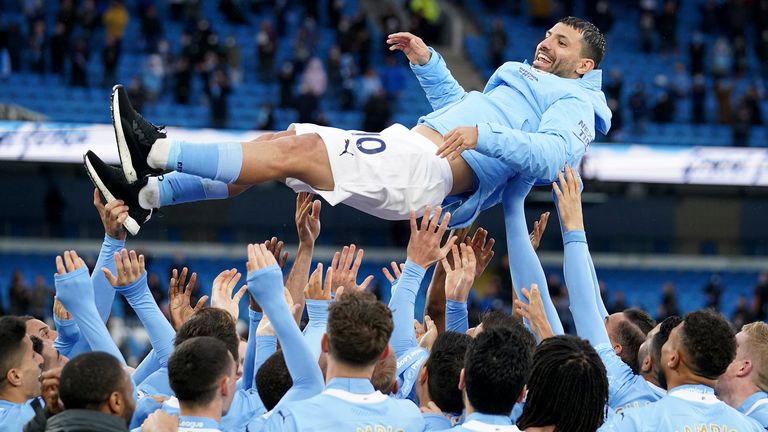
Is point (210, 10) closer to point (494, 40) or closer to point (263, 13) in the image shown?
point (263, 13)

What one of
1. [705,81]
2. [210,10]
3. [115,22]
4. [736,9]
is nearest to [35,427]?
[115,22]

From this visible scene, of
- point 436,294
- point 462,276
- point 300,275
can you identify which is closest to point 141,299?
point 300,275

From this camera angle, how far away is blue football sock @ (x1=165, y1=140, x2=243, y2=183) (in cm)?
564

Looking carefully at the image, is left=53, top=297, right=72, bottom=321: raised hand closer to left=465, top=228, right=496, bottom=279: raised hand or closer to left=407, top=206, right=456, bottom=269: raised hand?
left=407, top=206, right=456, bottom=269: raised hand

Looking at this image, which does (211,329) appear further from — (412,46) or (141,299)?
(412,46)

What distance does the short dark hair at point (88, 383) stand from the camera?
4.12 meters

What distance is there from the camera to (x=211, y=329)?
4.95 metres

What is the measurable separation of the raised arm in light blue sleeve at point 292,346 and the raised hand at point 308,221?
1692 mm

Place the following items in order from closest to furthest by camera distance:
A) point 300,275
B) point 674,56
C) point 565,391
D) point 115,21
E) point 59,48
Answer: point 565,391 → point 300,275 → point 59,48 → point 115,21 → point 674,56

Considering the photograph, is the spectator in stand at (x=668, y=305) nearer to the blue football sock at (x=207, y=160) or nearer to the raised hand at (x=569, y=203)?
the raised hand at (x=569, y=203)

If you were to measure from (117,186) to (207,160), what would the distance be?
60 centimetres

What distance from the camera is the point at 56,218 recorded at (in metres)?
19.6

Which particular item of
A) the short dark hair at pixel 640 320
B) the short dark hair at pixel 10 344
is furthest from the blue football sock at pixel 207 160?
the short dark hair at pixel 640 320

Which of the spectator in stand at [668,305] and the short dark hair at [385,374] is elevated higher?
the short dark hair at [385,374]
